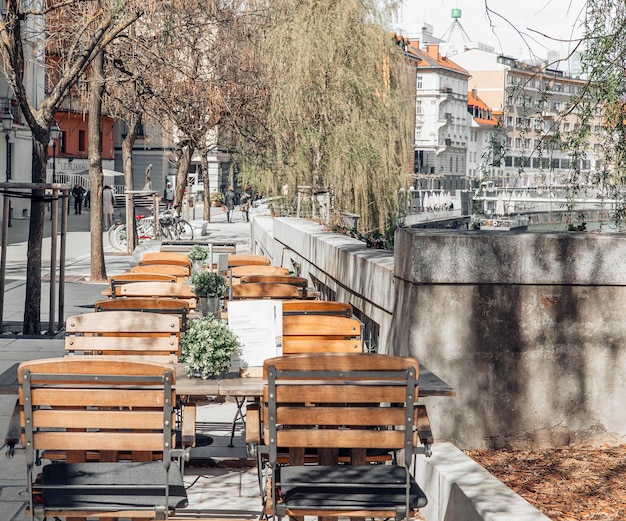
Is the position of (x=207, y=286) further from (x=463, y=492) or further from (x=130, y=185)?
(x=130, y=185)

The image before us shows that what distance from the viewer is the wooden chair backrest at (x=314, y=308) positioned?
6879mm

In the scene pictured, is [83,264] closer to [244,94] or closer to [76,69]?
[244,94]

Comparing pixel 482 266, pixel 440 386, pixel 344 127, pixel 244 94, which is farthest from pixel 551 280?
pixel 344 127

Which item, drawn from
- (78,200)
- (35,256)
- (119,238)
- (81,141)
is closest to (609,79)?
(35,256)

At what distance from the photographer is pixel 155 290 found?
856cm

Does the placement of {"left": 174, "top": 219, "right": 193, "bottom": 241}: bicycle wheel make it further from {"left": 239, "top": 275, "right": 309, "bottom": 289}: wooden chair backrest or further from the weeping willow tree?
{"left": 239, "top": 275, "right": 309, "bottom": 289}: wooden chair backrest

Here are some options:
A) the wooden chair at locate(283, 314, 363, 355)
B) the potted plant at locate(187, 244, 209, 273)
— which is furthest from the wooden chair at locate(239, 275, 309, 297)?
the wooden chair at locate(283, 314, 363, 355)

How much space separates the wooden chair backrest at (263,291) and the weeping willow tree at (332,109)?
1533cm

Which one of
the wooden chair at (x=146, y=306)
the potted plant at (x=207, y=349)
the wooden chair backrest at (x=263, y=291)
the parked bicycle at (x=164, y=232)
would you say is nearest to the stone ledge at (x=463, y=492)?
the potted plant at (x=207, y=349)

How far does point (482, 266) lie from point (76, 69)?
7623 mm

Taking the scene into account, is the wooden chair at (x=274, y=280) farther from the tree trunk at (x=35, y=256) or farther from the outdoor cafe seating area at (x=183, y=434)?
the outdoor cafe seating area at (x=183, y=434)

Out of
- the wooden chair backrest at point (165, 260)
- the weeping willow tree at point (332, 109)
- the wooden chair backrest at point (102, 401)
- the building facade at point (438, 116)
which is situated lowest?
the wooden chair backrest at point (102, 401)

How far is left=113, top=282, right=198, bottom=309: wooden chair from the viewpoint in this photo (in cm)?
842

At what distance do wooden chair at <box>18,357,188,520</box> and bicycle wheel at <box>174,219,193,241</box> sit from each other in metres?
23.7
